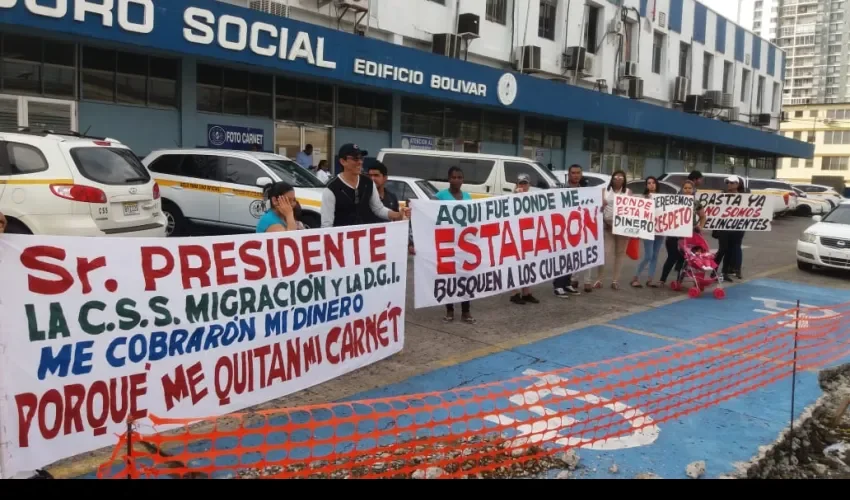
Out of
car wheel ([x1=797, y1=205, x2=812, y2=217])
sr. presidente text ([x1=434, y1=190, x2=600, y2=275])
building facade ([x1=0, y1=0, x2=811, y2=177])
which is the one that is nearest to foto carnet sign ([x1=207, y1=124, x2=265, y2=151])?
building facade ([x1=0, y1=0, x2=811, y2=177])

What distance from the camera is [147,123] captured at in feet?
45.3

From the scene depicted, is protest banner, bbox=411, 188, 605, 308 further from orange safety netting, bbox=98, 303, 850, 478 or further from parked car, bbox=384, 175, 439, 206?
parked car, bbox=384, 175, 439, 206

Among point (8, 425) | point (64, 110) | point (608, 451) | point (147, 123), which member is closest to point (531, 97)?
point (147, 123)

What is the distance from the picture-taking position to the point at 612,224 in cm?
954

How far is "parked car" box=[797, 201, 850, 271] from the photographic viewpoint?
39.8ft

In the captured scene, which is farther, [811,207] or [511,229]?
[811,207]

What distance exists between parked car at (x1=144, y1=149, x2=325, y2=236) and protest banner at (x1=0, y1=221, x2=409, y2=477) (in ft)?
19.5

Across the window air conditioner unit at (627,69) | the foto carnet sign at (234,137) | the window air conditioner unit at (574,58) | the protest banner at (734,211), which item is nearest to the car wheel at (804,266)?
the protest banner at (734,211)

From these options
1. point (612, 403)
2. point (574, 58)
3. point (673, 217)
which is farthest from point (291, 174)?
point (574, 58)

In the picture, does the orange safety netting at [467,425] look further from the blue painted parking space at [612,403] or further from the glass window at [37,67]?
the glass window at [37,67]

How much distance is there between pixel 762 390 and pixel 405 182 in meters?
7.95

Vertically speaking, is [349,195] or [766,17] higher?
[766,17]

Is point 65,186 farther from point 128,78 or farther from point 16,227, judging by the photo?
point 128,78

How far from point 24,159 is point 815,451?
8569 millimetres
